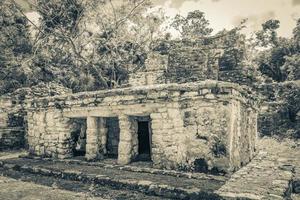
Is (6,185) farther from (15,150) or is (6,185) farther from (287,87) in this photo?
(287,87)

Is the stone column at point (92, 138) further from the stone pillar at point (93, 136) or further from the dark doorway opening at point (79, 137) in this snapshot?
the dark doorway opening at point (79, 137)

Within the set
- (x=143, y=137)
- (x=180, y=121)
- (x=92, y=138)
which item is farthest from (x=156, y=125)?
(x=92, y=138)

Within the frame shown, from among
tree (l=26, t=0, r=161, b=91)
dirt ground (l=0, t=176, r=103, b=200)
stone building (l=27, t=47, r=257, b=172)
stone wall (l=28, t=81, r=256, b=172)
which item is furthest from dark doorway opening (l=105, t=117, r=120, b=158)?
tree (l=26, t=0, r=161, b=91)

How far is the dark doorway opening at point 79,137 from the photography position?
8930 millimetres

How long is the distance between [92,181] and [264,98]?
11.3 metres

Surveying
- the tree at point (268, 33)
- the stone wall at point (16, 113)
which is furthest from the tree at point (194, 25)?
the stone wall at point (16, 113)

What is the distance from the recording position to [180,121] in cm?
645

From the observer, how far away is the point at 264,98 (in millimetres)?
14758

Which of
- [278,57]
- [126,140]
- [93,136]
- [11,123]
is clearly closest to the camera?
[126,140]

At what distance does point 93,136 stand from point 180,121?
9.04ft

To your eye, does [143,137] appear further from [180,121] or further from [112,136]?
[180,121]

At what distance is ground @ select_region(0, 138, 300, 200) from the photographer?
5.16 m

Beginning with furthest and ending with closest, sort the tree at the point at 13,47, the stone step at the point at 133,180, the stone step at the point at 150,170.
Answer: the tree at the point at 13,47 < the stone step at the point at 150,170 < the stone step at the point at 133,180

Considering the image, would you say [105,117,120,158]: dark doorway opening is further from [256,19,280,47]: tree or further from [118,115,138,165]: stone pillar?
[256,19,280,47]: tree
